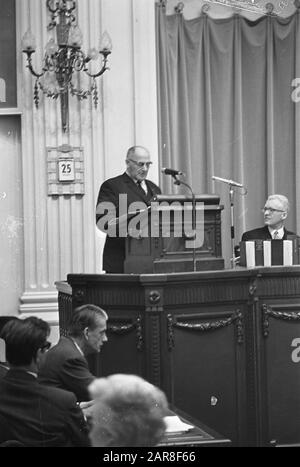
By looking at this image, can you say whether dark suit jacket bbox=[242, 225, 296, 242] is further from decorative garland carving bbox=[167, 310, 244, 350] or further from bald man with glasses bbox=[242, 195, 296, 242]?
decorative garland carving bbox=[167, 310, 244, 350]

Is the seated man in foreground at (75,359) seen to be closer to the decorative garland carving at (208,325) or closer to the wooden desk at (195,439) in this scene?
the decorative garland carving at (208,325)

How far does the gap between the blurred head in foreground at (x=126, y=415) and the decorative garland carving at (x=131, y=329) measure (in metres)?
2.60

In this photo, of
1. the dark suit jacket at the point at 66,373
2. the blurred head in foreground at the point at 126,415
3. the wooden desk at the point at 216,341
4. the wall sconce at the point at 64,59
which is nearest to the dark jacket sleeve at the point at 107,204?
the wooden desk at the point at 216,341

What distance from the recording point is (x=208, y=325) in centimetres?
508

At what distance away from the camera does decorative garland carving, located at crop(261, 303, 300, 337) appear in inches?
205

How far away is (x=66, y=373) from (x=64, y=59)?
332 cm

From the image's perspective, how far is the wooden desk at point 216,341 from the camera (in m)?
4.96

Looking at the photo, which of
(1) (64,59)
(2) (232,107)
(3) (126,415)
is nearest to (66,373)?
(3) (126,415)

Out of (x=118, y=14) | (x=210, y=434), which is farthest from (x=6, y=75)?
(x=210, y=434)

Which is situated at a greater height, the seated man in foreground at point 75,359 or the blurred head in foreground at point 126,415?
the blurred head in foreground at point 126,415

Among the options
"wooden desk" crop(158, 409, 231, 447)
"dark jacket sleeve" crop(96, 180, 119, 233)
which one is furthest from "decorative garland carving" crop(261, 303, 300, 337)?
"wooden desk" crop(158, 409, 231, 447)

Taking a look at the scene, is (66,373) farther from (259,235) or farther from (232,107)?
(232,107)

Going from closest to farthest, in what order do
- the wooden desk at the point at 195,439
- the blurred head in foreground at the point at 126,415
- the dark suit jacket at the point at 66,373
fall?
the blurred head in foreground at the point at 126,415 → the wooden desk at the point at 195,439 → the dark suit jacket at the point at 66,373

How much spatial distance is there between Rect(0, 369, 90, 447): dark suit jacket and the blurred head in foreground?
86cm
